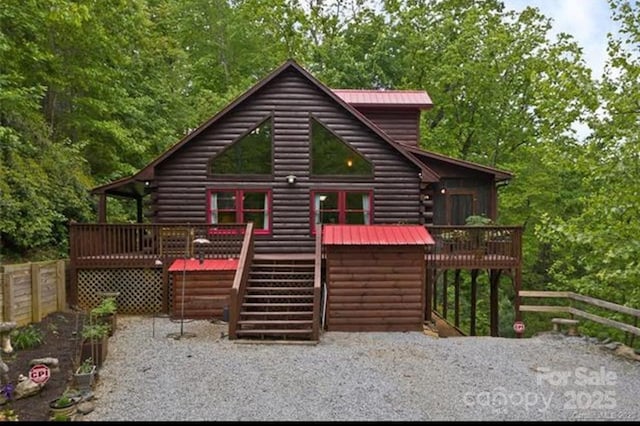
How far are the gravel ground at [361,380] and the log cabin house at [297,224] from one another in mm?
1048

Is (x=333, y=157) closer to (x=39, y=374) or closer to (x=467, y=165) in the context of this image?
(x=467, y=165)

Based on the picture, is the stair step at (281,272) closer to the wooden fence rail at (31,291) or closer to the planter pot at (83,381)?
the wooden fence rail at (31,291)

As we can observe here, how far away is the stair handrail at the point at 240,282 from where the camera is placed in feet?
27.1

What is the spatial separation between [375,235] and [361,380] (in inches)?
161

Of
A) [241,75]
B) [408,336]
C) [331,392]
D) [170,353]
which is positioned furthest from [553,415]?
[241,75]

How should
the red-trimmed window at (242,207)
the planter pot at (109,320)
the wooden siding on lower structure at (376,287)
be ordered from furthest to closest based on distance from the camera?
the red-trimmed window at (242,207) < the wooden siding on lower structure at (376,287) < the planter pot at (109,320)

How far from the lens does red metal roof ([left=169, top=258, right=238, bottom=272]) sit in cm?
979

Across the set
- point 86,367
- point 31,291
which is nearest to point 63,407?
point 86,367

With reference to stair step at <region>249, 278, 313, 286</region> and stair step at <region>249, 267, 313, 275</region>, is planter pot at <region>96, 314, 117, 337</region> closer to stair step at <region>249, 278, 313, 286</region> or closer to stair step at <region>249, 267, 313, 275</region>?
stair step at <region>249, 278, 313, 286</region>

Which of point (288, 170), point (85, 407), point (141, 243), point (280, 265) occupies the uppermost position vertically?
point (288, 170)

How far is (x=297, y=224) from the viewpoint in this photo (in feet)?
39.5

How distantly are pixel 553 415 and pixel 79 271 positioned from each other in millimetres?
10486

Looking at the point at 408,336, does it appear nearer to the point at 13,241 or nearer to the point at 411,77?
the point at 13,241

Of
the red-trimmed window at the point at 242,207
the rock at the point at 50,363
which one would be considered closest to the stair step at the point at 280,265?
the red-trimmed window at the point at 242,207
